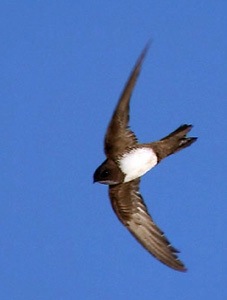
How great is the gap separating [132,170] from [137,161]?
0.14m

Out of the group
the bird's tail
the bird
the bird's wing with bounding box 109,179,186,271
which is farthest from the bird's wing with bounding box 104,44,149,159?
the bird's wing with bounding box 109,179,186,271

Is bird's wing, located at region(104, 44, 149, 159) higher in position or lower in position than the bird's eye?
higher

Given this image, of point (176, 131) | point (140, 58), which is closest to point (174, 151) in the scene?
point (176, 131)

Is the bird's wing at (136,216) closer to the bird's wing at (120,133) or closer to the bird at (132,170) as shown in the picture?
the bird at (132,170)

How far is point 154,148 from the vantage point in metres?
8.32

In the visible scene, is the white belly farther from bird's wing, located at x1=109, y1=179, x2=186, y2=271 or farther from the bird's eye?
bird's wing, located at x1=109, y1=179, x2=186, y2=271

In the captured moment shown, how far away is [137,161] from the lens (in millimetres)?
8156

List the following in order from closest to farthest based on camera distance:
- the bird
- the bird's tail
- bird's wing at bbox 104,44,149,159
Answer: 1. bird's wing at bbox 104,44,149,159
2. the bird
3. the bird's tail

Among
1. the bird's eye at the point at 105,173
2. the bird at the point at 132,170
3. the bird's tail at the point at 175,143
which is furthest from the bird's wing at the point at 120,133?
the bird's tail at the point at 175,143

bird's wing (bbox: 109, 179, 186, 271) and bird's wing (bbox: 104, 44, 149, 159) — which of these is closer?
bird's wing (bbox: 104, 44, 149, 159)

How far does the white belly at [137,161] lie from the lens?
816 cm

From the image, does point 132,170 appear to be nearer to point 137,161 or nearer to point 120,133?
point 137,161

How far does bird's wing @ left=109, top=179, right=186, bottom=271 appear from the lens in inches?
340

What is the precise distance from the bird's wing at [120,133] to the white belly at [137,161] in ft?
0.25
